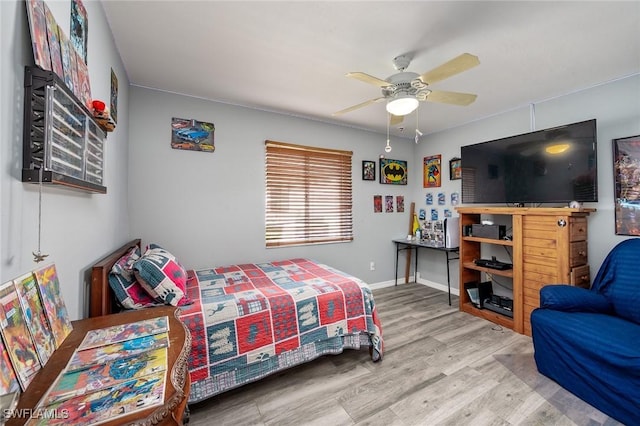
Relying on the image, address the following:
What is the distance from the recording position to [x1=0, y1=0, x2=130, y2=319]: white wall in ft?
2.46

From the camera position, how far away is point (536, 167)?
8.80 ft

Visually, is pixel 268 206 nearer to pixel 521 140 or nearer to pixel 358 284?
pixel 358 284

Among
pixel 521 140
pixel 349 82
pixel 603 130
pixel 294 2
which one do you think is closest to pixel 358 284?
pixel 349 82

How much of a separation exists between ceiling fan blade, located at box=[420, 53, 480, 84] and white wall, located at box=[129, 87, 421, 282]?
196cm

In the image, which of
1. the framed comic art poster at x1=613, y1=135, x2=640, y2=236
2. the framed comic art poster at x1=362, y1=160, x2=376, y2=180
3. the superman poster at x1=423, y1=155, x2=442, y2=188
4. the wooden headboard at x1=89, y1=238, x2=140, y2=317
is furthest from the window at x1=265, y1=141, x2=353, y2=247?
the framed comic art poster at x1=613, y1=135, x2=640, y2=236

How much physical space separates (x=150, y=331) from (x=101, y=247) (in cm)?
93

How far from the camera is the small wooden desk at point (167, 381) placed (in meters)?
0.63

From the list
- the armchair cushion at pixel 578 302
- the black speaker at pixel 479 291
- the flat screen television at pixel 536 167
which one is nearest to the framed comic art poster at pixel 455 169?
the flat screen television at pixel 536 167

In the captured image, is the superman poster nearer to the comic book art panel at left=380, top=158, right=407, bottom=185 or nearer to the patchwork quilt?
the comic book art panel at left=380, top=158, right=407, bottom=185

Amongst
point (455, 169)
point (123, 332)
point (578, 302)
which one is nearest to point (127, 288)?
point (123, 332)

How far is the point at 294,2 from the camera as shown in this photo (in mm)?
1519

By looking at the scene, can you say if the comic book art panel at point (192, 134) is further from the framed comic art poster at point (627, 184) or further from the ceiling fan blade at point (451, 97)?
the framed comic art poster at point (627, 184)

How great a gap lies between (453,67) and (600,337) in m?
1.98

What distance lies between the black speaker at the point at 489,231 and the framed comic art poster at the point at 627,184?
0.88 metres
